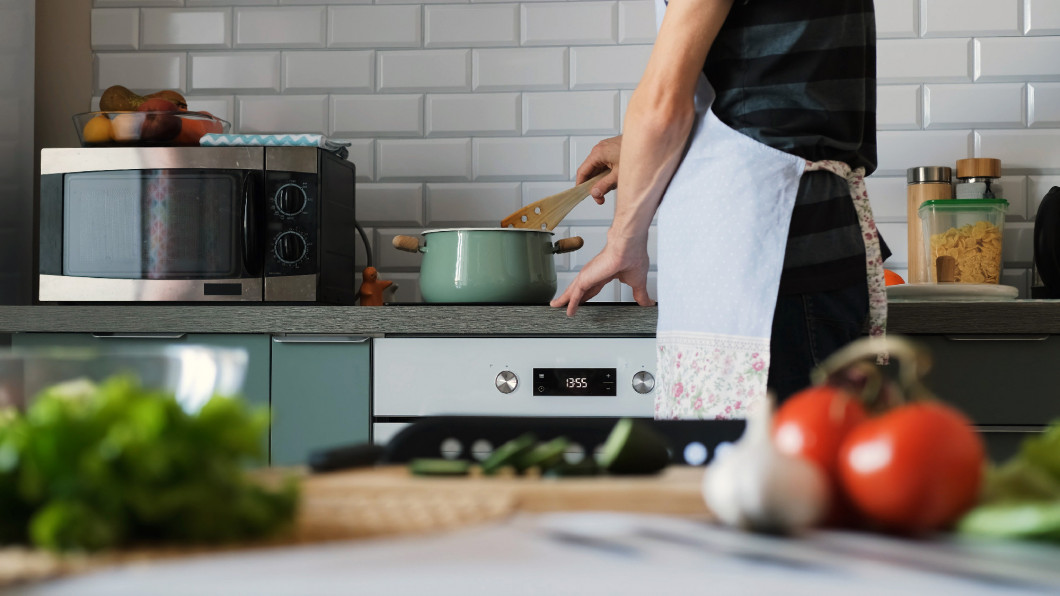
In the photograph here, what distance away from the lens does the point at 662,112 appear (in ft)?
4.08

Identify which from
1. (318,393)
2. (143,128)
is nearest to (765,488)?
(318,393)

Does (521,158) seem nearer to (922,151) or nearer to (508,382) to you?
(508,382)

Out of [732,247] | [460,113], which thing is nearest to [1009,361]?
[732,247]

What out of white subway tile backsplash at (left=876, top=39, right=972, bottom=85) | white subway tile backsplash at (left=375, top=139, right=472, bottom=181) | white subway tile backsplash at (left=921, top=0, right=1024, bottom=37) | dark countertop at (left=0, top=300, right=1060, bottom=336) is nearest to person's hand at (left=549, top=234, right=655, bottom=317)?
dark countertop at (left=0, top=300, right=1060, bottom=336)

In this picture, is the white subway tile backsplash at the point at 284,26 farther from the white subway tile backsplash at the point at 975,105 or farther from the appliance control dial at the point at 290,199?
the white subway tile backsplash at the point at 975,105

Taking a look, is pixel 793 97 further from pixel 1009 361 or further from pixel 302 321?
pixel 302 321

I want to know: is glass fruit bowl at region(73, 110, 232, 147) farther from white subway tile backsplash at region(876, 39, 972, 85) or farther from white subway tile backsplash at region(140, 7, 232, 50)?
white subway tile backsplash at region(876, 39, 972, 85)

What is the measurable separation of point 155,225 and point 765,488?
5.35ft

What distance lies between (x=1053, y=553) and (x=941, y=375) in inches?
51.5

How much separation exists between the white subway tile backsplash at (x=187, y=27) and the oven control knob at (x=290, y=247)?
70cm

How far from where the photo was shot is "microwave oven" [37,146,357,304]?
5.97 ft

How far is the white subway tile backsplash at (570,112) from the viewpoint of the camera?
222cm

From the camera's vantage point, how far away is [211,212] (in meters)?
1.83

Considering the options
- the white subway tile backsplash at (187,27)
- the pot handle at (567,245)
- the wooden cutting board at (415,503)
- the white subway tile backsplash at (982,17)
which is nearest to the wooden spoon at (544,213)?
the pot handle at (567,245)
